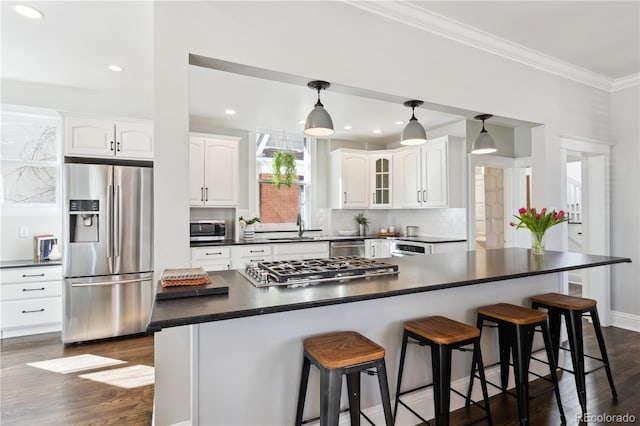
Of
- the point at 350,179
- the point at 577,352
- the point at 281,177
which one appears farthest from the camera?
the point at 350,179

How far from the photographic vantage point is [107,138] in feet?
12.2

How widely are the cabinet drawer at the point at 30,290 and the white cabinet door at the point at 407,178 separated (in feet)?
15.0

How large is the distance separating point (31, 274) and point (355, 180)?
14.1 ft

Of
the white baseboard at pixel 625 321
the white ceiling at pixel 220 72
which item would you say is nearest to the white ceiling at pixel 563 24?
the white ceiling at pixel 220 72

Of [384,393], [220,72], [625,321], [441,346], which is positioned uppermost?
[220,72]

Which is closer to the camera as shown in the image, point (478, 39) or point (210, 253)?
point (478, 39)

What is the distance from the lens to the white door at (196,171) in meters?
4.39

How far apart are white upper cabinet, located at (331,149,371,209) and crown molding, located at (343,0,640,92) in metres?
2.77

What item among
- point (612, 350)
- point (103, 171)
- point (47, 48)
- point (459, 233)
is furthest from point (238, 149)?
point (612, 350)

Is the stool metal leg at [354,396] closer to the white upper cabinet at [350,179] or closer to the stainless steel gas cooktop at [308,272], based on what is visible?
the stainless steel gas cooktop at [308,272]

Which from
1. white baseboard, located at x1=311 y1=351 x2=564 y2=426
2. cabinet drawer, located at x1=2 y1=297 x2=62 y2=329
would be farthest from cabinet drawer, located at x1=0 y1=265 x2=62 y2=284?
white baseboard, located at x1=311 y1=351 x2=564 y2=426

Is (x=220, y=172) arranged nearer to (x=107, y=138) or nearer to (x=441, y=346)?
(x=107, y=138)

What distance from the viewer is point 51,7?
2.29 metres

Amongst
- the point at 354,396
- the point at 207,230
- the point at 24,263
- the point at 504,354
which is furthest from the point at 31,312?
the point at 504,354
